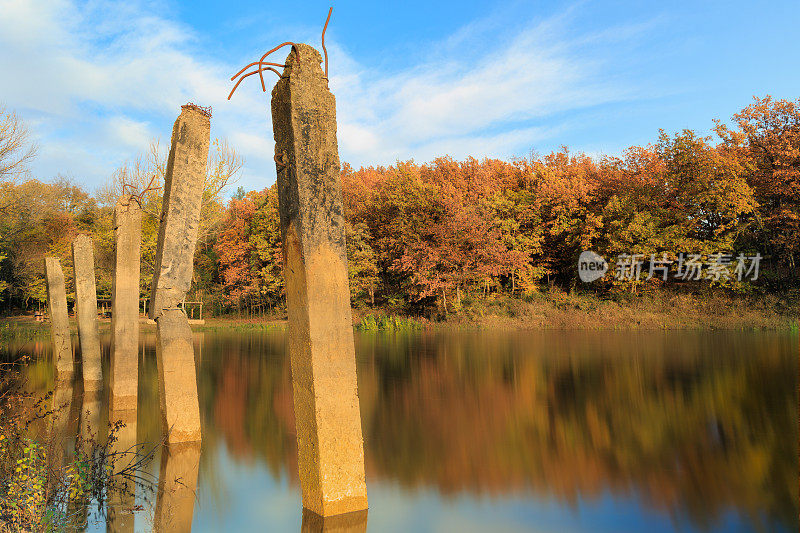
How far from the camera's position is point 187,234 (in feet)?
23.1

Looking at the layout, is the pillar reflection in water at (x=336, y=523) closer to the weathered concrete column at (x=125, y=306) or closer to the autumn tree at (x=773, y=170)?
the weathered concrete column at (x=125, y=306)

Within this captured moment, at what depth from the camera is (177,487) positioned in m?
5.72

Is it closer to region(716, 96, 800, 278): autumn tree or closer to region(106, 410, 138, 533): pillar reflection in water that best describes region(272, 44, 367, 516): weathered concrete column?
region(106, 410, 138, 533): pillar reflection in water

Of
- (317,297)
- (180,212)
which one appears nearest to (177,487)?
(317,297)

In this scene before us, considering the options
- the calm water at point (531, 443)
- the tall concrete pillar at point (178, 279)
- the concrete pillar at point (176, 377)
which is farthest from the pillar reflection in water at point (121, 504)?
the tall concrete pillar at point (178, 279)

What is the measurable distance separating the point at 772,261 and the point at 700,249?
14.3 ft

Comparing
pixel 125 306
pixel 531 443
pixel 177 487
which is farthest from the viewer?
pixel 125 306

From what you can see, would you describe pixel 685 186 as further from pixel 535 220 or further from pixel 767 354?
pixel 767 354

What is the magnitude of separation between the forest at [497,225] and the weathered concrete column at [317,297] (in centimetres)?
2470

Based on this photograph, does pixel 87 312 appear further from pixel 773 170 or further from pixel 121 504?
pixel 773 170

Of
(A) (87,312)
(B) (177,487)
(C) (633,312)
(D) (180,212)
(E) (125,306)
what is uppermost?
(D) (180,212)

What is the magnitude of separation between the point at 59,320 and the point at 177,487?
11031mm

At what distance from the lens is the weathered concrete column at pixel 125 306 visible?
30.0ft

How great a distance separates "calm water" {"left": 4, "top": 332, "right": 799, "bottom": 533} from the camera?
5258 millimetres
